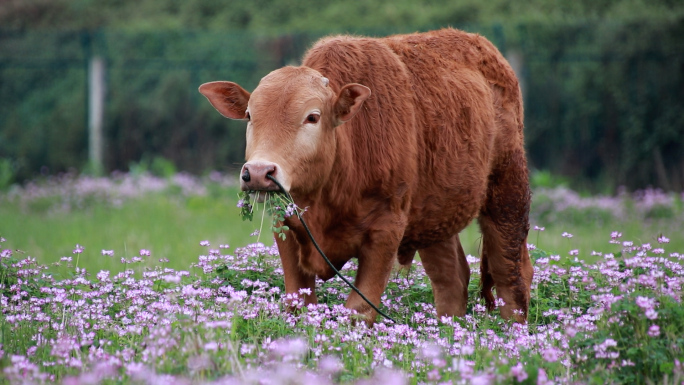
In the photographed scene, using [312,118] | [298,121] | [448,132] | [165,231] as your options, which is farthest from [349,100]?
[165,231]

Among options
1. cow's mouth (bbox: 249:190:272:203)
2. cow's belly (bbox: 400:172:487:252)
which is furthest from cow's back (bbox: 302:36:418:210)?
cow's mouth (bbox: 249:190:272:203)

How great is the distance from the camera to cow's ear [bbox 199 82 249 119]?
5.27 m

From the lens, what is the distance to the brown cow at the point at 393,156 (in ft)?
16.1

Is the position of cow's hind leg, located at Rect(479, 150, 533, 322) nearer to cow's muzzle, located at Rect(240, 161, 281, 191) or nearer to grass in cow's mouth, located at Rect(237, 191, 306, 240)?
grass in cow's mouth, located at Rect(237, 191, 306, 240)

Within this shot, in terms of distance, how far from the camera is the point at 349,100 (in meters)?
5.02

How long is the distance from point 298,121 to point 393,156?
769mm

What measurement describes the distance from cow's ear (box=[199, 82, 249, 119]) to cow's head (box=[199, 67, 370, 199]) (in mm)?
187

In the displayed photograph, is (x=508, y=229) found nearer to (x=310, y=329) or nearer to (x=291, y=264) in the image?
(x=291, y=264)

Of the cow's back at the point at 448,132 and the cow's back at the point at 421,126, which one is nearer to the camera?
the cow's back at the point at 421,126

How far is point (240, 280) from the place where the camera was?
5879 millimetres

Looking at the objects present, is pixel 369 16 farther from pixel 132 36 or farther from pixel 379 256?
pixel 379 256

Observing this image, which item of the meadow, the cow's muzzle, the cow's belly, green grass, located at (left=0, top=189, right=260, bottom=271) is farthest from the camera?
green grass, located at (left=0, top=189, right=260, bottom=271)

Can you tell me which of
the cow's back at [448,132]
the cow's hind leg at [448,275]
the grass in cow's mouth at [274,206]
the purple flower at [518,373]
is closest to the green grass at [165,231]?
the cow's hind leg at [448,275]

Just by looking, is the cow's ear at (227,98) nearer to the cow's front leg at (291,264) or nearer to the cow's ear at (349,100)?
the cow's ear at (349,100)
